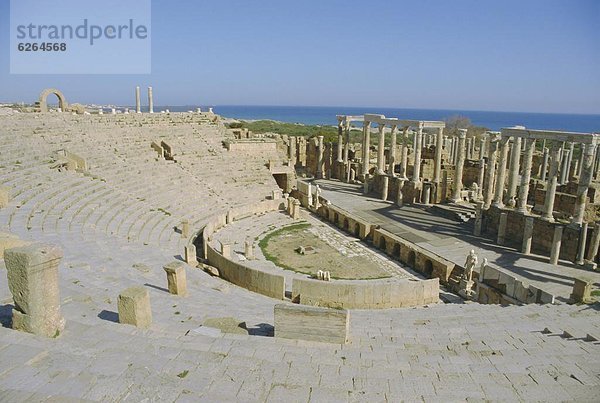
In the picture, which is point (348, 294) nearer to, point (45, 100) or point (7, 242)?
point (7, 242)

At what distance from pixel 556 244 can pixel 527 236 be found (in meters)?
1.45

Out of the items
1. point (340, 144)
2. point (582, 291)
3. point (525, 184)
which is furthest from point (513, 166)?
point (340, 144)

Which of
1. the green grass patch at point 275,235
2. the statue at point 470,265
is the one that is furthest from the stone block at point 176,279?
the statue at point 470,265

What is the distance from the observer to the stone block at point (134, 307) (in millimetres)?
7469

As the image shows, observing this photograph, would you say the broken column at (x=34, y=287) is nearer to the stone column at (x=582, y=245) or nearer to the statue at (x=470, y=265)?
the statue at (x=470, y=265)

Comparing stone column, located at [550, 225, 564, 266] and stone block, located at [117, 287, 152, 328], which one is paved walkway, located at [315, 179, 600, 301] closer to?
stone column, located at [550, 225, 564, 266]

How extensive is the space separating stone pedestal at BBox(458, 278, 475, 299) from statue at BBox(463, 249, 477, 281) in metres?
0.16

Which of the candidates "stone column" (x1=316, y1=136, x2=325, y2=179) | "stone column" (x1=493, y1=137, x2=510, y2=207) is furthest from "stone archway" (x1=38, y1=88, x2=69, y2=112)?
"stone column" (x1=493, y1=137, x2=510, y2=207)

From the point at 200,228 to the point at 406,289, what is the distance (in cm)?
1136

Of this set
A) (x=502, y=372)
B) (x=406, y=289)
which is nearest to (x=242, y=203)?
(x=406, y=289)

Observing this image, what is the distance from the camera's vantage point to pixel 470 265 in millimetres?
15859

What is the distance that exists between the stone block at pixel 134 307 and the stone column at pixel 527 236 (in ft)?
56.1

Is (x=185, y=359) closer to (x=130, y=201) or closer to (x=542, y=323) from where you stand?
(x=542, y=323)

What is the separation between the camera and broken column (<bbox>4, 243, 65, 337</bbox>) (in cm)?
645
